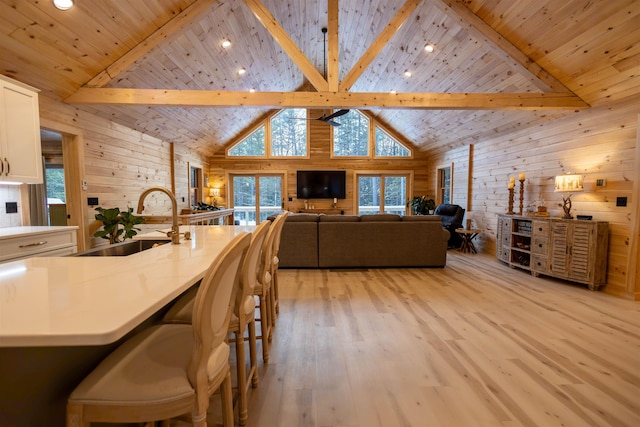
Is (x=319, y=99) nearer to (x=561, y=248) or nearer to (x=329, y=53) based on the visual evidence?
(x=329, y=53)

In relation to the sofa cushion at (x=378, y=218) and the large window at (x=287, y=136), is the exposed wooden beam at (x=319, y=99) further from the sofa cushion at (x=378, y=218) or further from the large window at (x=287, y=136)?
the large window at (x=287, y=136)

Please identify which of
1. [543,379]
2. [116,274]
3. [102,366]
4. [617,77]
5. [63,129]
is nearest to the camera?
[102,366]

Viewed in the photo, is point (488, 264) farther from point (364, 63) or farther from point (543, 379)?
point (364, 63)

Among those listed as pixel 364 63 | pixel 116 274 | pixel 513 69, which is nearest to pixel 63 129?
pixel 116 274

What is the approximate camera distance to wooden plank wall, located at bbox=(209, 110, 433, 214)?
889 cm

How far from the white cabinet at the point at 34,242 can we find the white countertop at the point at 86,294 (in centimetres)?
133

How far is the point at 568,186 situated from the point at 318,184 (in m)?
5.97

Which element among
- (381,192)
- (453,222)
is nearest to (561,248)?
(453,222)

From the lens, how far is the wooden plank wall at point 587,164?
356 cm

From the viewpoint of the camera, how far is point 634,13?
272 centimetres

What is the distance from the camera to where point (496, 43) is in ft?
12.6

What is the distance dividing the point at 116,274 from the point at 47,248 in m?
2.30

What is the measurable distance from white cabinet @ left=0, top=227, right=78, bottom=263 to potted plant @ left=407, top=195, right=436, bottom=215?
24.9 feet

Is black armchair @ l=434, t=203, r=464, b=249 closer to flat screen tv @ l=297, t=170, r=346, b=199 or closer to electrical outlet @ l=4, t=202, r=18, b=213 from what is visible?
flat screen tv @ l=297, t=170, r=346, b=199
